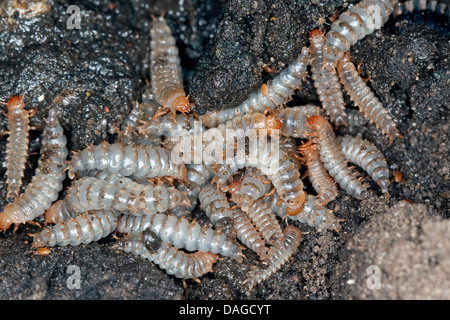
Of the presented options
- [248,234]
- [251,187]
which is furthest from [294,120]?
[248,234]

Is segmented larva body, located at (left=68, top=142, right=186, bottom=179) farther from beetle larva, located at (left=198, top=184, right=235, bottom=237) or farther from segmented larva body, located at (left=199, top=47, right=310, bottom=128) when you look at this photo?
segmented larva body, located at (left=199, top=47, right=310, bottom=128)

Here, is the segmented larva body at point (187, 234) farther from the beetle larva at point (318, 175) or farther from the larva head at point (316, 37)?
the larva head at point (316, 37)

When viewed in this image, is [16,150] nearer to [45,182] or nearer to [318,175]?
[45,182]

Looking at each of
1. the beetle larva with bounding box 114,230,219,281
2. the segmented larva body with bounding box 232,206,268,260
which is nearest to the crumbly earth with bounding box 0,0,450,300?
the beetle larva with bounding box 114,230,219,281

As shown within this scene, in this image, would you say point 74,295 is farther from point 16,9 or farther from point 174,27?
point 174,27
